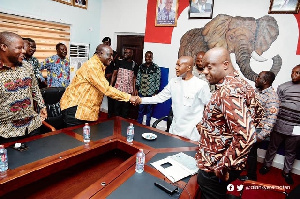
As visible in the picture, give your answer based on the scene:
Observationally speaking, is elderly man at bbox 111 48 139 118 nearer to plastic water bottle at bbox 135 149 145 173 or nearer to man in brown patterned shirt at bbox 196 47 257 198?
plastic water bottle at bbox 135 149 145 173

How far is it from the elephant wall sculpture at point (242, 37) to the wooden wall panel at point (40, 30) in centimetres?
315

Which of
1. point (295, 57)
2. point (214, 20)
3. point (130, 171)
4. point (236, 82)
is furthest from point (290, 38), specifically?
point (130, 171)

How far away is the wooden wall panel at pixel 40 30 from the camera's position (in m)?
4.06

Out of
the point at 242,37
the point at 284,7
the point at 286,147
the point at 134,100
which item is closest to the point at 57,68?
the point at 134,100

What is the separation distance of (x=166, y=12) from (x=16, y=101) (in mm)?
3825

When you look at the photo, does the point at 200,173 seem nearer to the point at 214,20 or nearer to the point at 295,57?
the point at 295,57

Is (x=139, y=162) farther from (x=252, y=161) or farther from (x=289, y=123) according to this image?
(x=289, y=123)

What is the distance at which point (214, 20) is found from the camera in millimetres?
4184

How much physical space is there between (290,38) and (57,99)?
13.0ft

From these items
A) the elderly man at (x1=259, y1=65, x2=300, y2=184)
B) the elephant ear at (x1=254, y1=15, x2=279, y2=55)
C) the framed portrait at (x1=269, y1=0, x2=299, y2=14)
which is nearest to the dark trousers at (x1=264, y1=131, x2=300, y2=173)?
the elderly man at (x1=259, y1=65, x2=300, y2=184)

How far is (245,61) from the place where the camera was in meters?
3.96

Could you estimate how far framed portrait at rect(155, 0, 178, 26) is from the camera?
4.64 meters

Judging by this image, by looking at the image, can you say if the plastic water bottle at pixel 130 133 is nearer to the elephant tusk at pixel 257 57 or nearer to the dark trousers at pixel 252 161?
the dark trousers at pixel 252 161

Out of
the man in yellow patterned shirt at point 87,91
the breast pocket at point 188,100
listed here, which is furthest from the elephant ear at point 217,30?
the man in yellow patterned shirt at point 87,91
